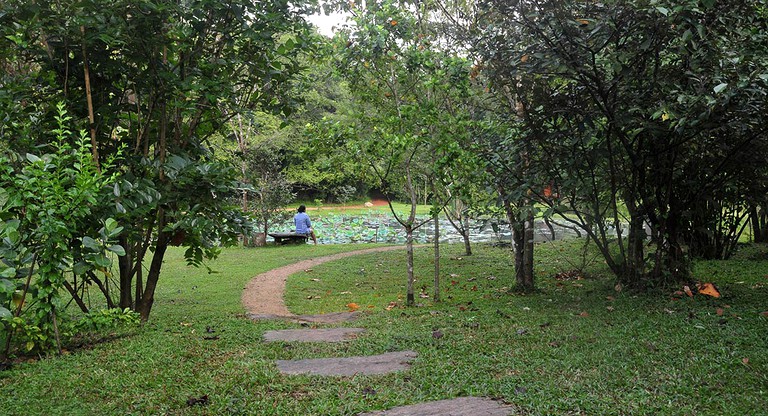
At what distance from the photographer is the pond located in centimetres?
1995

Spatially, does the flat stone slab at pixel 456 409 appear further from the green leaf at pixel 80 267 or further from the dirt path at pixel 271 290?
the dirt path at pixel 271 290

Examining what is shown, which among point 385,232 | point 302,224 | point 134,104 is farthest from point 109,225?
point 385,232

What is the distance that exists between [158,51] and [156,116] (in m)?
0.68

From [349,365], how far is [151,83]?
118 inches

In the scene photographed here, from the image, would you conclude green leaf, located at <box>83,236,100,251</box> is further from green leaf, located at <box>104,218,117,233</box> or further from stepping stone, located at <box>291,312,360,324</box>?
stepping stone, located at <box>291,312,360,324</box>

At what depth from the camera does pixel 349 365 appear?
4.00 m

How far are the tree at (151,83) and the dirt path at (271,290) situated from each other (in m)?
2.14

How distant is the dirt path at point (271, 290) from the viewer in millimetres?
7645

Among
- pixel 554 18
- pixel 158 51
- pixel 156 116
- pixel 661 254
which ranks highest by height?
pixel 554 18

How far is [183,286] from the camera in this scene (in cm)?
955

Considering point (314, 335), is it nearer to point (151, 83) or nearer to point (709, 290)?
point (151, 83)

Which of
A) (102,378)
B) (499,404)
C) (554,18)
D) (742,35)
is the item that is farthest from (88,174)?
(742,35)

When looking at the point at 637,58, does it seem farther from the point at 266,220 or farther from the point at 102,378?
the point at 266,220

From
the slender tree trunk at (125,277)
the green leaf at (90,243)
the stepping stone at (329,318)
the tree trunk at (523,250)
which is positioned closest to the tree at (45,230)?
the green leaf at (90,243)
